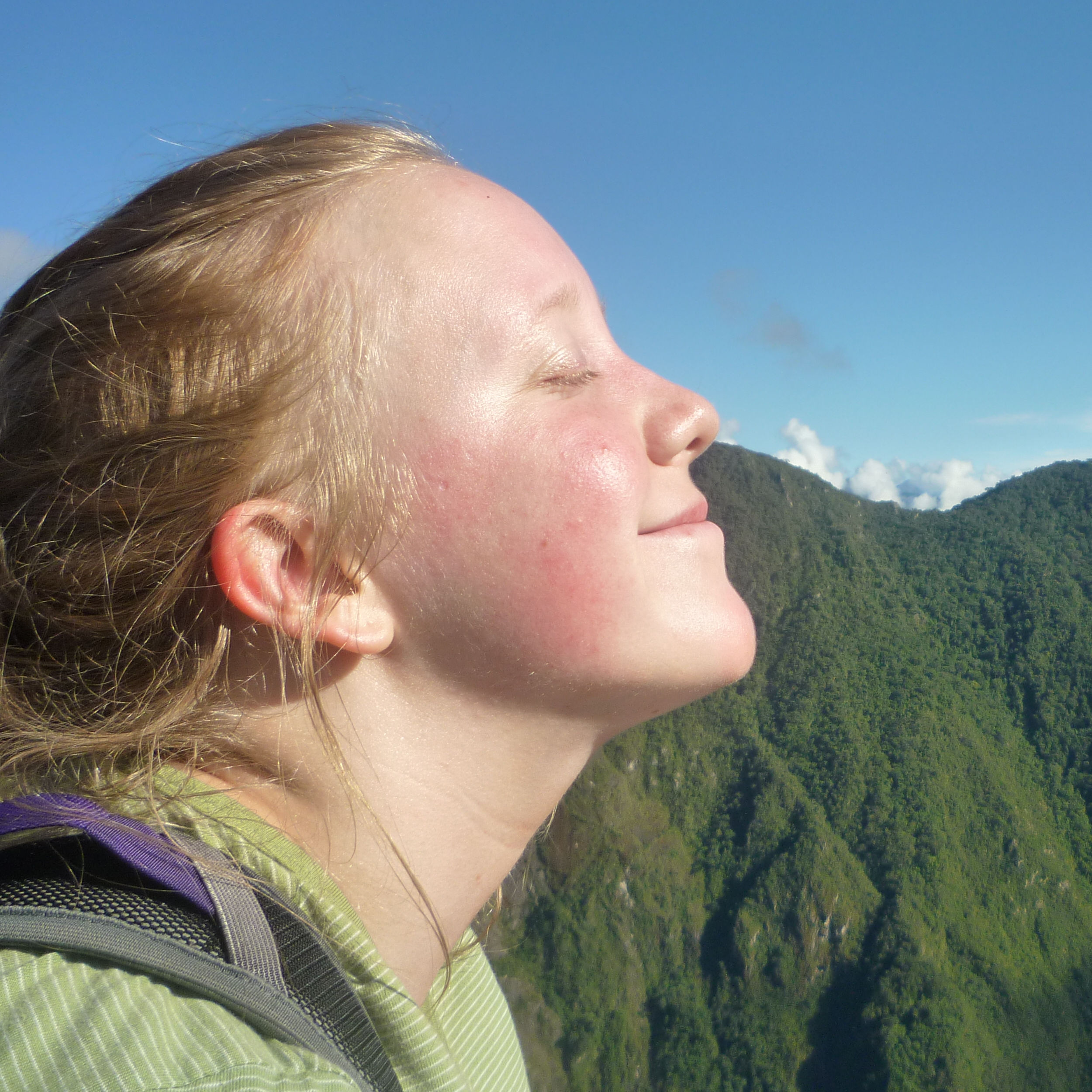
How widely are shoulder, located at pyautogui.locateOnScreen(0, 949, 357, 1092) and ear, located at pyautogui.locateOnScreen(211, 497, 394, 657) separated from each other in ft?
2.00

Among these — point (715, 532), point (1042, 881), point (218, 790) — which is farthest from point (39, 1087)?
point (1042, 881)

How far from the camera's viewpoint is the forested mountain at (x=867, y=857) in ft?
71.7

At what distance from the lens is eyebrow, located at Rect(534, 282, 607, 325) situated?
5.03ft

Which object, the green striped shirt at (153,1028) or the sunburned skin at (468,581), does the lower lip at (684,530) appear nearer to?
the sunburned skin at (468,581)

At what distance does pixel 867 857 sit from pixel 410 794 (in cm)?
2748

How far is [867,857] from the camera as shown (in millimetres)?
24766

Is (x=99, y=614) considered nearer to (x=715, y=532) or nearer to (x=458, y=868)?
(x=458, y=868)

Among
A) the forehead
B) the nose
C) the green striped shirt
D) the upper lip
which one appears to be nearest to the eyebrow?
the forehead

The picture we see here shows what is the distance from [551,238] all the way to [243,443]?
807 millimetres

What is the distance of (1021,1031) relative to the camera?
2331 centimetres

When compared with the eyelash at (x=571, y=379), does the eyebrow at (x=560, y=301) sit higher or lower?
higher

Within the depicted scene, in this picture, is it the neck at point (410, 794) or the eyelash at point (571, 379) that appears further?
the eyelash at point (571, 379)

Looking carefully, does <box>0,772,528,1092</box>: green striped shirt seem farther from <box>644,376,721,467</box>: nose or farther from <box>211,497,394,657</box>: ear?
<box>644,376,721,467</box>: nose

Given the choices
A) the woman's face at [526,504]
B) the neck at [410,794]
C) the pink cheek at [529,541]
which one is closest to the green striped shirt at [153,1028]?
the neck at [410,794]
